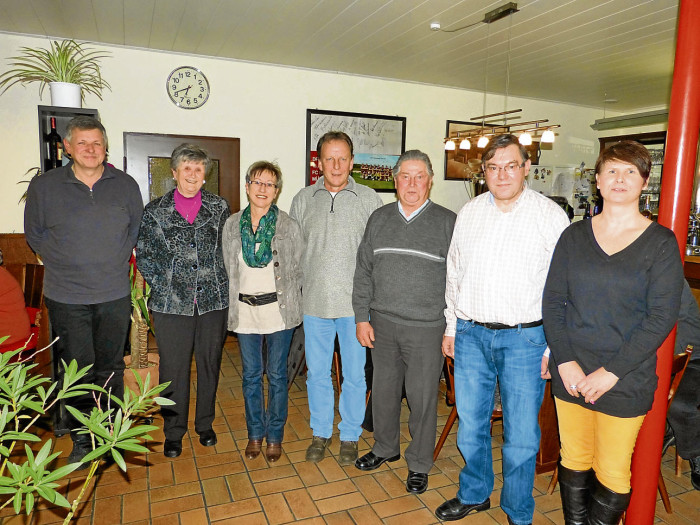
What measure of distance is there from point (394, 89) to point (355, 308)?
4.10 meters

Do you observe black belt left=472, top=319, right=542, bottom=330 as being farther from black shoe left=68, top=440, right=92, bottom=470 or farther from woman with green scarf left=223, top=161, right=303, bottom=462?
black shoe left=68, top=440, right=92, bottom=470

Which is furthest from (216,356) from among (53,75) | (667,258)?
(53,75)

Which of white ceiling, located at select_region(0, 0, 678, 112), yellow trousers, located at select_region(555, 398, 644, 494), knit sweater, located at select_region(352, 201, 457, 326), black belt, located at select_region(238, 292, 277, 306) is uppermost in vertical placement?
white ceiling, located at select_region(0, 0, 678, 112)

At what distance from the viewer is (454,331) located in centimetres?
238

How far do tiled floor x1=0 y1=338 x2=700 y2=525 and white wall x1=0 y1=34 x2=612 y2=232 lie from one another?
9.97 feet

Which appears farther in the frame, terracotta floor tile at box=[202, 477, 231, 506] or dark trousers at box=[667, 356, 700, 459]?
dark trousers at box=[667, 356, 700, 459]

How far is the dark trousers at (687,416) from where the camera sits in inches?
104

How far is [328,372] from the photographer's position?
287cm

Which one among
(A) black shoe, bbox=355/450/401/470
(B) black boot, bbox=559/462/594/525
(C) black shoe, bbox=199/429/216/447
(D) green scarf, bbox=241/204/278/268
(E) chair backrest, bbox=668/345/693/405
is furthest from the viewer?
(C) black shoe, bbox=199/429/216/447

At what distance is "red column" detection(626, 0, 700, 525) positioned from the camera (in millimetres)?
1906

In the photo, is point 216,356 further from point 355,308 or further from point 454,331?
point 454,331

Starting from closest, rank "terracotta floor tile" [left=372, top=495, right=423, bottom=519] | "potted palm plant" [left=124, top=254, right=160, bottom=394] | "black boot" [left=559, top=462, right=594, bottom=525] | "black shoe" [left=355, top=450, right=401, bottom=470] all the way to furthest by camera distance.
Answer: "black boot" [left=559, top=462, right=594, bottom=525] → "terracotta floor tile" [left=372, top=495, right=423, bottom=519] → "black shoe" [left=355, top=450, right=401, bottom=470] → "potted palm plant" [left=124, top=254, right=160, bottom=394]

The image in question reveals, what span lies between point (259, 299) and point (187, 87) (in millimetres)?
3290

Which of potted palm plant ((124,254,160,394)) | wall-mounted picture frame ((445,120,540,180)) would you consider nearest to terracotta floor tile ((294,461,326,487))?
potted palm plant ((124,254,160,394))
